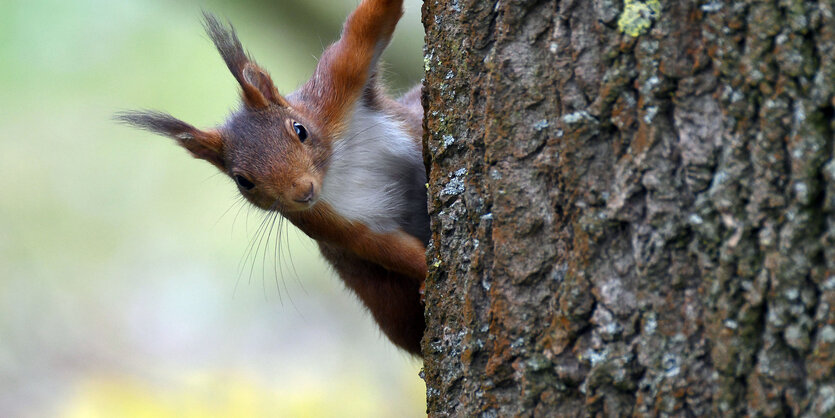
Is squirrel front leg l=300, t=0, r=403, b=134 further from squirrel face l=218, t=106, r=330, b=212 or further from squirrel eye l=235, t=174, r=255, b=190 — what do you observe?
squirrel eye l=235, t=174, r=255, b=190

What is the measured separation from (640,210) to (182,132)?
85.5 inches

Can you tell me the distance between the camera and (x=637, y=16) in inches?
59.7

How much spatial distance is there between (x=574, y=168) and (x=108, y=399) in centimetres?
473

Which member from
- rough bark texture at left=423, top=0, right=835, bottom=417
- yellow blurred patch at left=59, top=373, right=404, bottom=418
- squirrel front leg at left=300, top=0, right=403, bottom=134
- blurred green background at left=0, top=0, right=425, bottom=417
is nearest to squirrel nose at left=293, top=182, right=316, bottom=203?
squirrel front leg at left=300, top=0, right=403, bottom=134

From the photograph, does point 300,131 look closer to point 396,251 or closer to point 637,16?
point 396,251

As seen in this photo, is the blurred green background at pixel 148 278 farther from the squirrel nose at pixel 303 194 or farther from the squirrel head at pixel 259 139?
the squirrel nose at pixel 303 194

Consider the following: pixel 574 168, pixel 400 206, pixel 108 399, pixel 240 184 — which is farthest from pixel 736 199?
pixel 108 399

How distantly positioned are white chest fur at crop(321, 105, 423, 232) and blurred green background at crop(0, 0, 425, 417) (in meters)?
2.16

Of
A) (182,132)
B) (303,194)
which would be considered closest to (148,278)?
(182,132)

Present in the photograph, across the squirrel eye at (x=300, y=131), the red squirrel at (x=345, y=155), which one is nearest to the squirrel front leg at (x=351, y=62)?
the red squirrel at (x=345, y=155)

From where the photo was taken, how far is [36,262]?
5.65 m

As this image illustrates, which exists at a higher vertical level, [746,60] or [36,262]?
[36,262]

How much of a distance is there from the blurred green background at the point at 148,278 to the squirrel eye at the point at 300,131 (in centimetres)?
223

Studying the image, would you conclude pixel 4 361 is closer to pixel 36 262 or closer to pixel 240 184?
pixel 36 262
